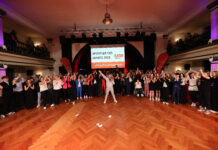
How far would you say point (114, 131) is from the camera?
2363 millimetres

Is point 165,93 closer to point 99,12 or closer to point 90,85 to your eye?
point 90,85

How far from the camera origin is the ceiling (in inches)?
165

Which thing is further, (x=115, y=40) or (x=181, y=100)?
(x=115, y=40)

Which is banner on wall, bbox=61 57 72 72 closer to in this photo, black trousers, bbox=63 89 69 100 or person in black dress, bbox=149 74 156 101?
black trousers, bbox=63 89 69 100

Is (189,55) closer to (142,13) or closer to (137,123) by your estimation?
(142,13)

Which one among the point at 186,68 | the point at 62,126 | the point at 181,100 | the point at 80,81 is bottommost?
the point at 62,126

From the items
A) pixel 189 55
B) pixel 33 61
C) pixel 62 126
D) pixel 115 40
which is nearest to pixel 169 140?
pixel 62 126

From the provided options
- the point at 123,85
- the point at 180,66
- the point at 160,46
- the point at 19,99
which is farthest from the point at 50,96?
the point at 180,66

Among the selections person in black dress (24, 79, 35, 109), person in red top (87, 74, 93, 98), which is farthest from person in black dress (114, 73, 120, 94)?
person in black dress (24, 79, 35, 109)

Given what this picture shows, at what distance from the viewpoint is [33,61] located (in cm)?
626

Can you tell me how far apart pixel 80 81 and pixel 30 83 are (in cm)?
237

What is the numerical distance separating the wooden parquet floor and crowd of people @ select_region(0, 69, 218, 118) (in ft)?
2.71

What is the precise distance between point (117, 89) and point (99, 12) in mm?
4814

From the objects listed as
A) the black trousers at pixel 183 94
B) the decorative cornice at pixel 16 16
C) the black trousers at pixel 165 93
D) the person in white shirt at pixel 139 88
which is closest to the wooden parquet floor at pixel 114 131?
the black trousers at pixel 183 94
